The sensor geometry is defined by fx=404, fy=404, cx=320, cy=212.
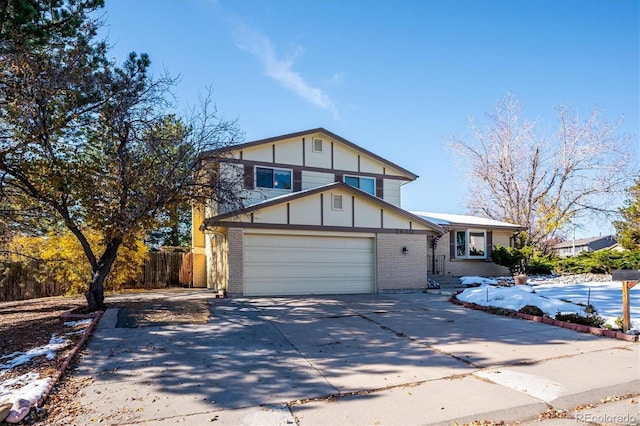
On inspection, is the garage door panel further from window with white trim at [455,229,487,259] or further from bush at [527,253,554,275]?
bush at [527,253,554,275]

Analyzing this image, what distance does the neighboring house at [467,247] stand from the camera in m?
19.5

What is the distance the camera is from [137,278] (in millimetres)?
19859

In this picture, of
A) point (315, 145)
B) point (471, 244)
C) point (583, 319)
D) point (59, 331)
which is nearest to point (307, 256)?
point (315, 145)

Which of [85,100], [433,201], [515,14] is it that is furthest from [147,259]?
[433,201]

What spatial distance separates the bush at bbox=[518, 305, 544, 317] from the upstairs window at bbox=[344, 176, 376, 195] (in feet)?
32.2

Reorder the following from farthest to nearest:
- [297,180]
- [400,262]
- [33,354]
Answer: [297,180] → [400,262] → [33,354]

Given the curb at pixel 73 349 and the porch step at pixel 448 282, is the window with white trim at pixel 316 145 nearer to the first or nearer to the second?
the porch step at pixel 448 282

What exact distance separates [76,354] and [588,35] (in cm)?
1434

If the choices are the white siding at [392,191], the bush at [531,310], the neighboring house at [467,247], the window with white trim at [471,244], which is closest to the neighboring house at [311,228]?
the white siding at [392,191]

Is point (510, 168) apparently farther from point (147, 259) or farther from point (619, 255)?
point (147, 259)

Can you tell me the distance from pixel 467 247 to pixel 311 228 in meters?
9.48

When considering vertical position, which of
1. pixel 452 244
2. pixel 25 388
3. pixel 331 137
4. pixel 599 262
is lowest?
pixel 25 388

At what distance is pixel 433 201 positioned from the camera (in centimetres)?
3681

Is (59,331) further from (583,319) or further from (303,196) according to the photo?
(583,319)
